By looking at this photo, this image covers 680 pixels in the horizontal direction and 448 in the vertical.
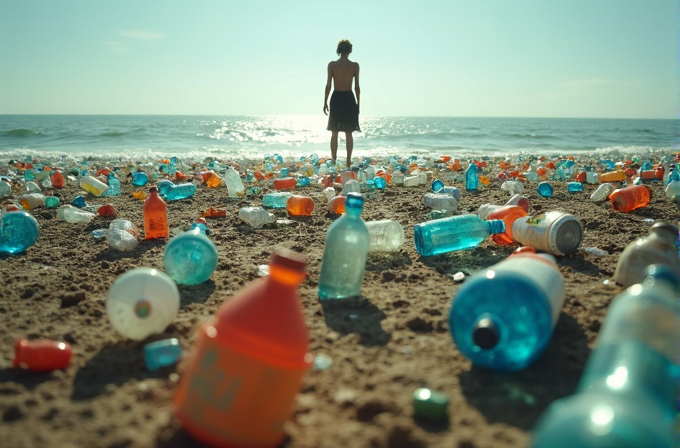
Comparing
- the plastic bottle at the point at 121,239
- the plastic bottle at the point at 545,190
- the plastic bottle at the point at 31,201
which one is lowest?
the plastic bottle at the point at 121,239

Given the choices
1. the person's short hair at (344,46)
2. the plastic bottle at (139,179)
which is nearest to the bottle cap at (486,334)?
the plastic bottle at (139,179)

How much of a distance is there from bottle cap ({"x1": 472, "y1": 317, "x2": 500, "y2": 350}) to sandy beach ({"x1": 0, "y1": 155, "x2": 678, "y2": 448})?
8.6 inches

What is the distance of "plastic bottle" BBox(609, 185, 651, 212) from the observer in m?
4.28

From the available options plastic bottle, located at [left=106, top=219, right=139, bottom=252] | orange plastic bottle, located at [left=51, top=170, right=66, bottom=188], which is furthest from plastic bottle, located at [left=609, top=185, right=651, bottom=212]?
orange plastic bottle, located at [left=51, top=170, right=66, bottom=188]

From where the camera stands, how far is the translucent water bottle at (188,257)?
2.61 metres

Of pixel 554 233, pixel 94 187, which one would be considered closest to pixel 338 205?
pixel 554 233

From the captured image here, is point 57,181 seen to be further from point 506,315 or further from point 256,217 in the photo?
point 506,315

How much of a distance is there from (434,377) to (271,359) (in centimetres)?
69

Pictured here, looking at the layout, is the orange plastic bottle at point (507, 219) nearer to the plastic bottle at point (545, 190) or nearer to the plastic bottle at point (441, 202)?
the plastic bottle at point (441, 202)

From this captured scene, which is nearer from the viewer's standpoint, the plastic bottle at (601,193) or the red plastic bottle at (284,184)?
the plastic bottle at (601,193)

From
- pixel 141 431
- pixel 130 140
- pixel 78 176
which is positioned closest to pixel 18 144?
pixel 130 140

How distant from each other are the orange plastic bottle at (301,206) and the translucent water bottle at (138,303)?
260 cm

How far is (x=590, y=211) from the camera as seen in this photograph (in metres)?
4.41

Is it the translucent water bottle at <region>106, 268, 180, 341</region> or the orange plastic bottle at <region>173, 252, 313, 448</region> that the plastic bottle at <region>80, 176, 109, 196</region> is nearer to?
the translucent water bottle at <region>106, 268, 180, 341</region>
